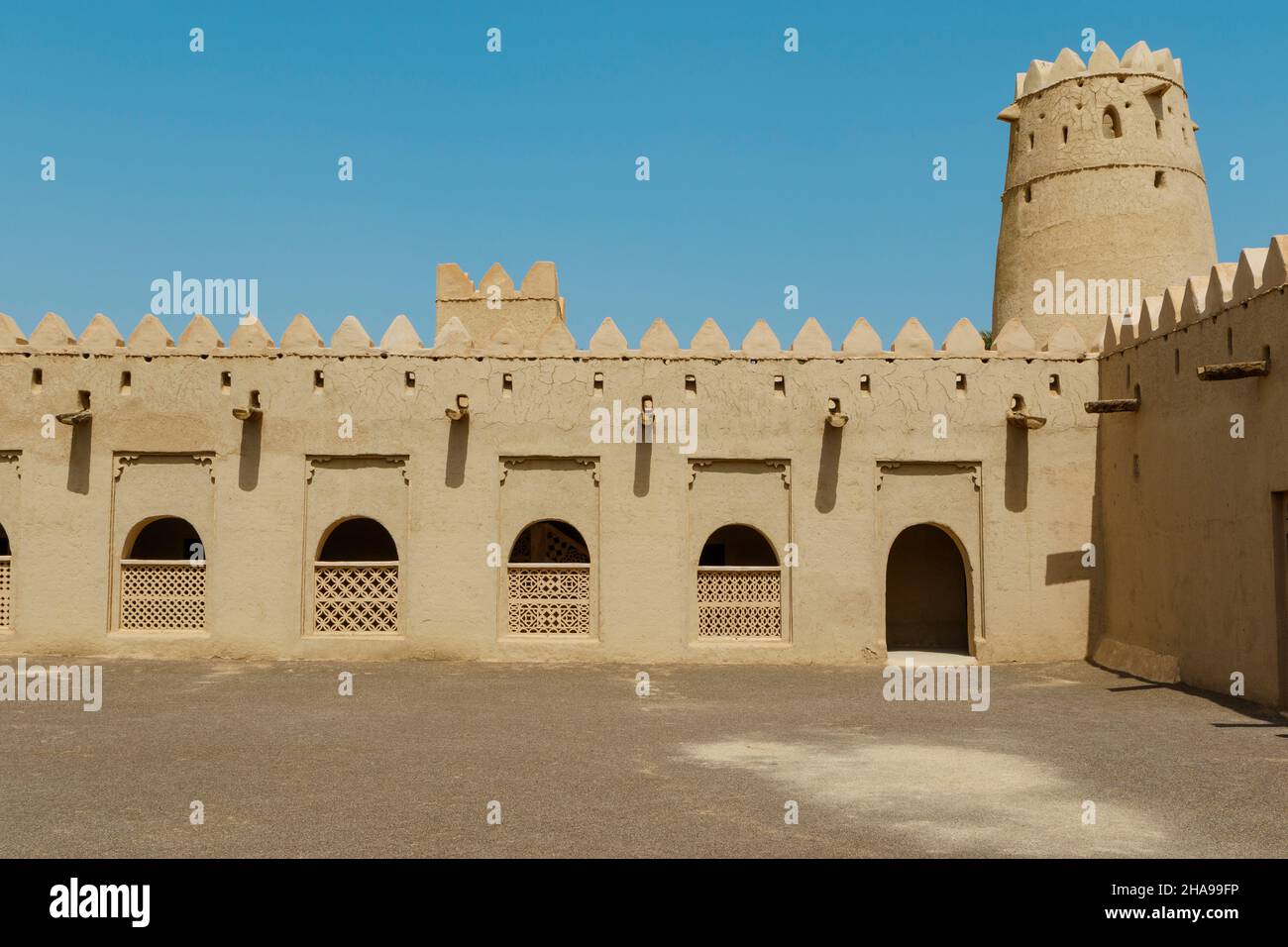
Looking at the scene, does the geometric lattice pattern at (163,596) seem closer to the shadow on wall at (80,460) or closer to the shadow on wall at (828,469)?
the shadow on wall at (80,460)

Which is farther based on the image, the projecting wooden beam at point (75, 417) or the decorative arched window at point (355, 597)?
the decorative arched window at point (355, 597)

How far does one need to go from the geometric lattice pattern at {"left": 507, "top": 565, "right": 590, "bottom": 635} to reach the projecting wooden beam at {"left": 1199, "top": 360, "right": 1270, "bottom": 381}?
25.5 feet

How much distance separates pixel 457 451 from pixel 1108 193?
10177 millimetres

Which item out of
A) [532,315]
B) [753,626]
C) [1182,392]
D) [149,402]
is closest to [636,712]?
[753,626]

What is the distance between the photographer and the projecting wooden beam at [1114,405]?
44.0 feet

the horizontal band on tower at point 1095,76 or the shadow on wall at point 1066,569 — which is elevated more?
the horizontal band on tower at point 1095,76

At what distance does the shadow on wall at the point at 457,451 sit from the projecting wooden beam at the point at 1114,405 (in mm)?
7896

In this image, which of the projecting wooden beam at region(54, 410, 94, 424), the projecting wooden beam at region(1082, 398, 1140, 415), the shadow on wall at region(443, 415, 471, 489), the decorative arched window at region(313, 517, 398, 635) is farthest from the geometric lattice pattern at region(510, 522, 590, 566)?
the projecting wooden beam at region(1082, 398, 1140, 415)

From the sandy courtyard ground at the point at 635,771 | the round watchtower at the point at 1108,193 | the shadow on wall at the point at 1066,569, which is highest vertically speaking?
the round watchtower at the point at 1108,193

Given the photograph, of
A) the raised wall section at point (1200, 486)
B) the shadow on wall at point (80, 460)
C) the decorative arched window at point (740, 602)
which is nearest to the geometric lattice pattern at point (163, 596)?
the shadow on wall at point (80, 460)

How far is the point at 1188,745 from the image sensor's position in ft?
29.0

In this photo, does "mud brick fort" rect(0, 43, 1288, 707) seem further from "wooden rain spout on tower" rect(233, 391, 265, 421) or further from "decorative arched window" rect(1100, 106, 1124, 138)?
"decorative arched window" rect(1100, 106, 1124, 138)

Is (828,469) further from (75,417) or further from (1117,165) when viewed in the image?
(75,417)
